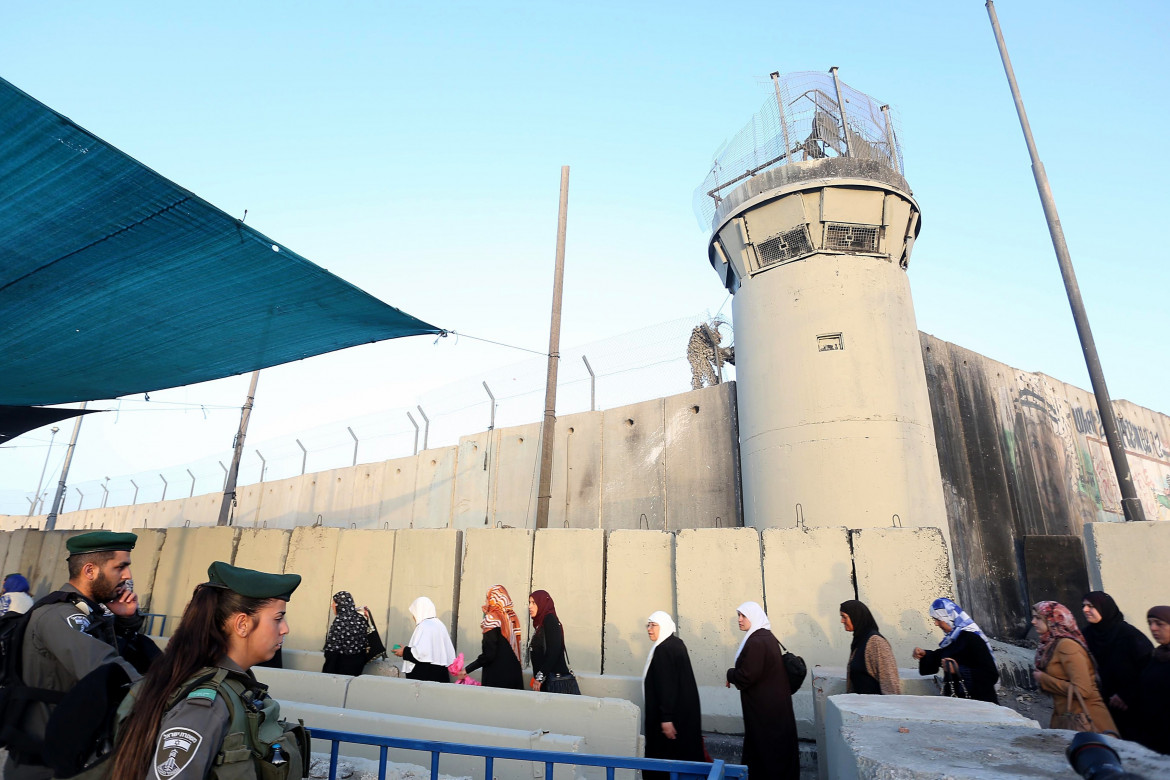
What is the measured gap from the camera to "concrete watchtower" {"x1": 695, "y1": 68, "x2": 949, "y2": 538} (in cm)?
950

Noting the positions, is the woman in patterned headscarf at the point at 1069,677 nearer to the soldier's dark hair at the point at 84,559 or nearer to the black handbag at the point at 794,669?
the black handbag at the point at 794,669

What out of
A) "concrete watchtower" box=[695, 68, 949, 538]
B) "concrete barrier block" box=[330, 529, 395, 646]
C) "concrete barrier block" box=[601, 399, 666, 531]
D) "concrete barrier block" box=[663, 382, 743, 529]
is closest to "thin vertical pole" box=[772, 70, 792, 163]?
"concrete watchtower" box=[695, 68, 949, 538]

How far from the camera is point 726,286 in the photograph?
12328 millimetres

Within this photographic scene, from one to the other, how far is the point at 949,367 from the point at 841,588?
25.2 feet

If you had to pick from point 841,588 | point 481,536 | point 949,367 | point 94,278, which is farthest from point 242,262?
point 949,367

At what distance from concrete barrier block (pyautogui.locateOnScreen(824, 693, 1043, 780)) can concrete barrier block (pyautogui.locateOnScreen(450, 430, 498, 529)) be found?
1315cm

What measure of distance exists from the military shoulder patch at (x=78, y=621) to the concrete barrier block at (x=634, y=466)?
10841mm

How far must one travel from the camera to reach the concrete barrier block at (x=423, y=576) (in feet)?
29.0

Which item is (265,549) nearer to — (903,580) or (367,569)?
(367,569)

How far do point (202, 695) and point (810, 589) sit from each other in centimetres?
633

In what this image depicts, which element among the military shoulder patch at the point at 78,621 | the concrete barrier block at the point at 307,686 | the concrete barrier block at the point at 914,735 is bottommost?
the concrete barrier block at the point at 307,686

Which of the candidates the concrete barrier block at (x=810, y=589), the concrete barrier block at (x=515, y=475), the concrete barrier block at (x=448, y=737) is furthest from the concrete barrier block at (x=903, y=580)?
the concrete barrier block at (x=515, y=475)

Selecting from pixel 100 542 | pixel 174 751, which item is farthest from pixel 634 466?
pixel 174 751

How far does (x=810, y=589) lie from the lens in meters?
6.88
